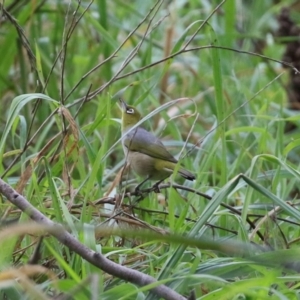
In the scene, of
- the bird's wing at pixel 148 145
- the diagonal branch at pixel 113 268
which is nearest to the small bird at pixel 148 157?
the bird's wing at pixel 148 145

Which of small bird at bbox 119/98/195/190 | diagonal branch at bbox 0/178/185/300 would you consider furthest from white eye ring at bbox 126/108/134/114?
diagonal branch at bbox 0/178/185/300

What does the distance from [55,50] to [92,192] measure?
1384 mm

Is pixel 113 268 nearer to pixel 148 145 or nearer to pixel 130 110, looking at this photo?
pixel 148 145

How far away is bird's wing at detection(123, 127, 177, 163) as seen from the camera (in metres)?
2.63

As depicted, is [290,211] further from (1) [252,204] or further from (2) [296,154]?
(2) [296,154]

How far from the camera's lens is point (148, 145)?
2688 millimetres

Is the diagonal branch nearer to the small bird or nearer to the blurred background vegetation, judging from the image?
the blurred background vegetation

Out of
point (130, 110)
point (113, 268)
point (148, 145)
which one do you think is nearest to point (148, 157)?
point (148, 145)

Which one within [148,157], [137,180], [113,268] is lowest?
[137,180]

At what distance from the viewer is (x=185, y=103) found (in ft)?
12.8

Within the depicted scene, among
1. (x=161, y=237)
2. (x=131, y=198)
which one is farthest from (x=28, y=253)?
(x=161, y=237)

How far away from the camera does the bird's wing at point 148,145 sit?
8.64 ft

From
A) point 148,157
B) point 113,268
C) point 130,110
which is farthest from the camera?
point 130,110

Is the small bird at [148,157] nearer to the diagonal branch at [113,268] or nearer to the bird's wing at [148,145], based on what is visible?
the bird's wing at [148,145]
